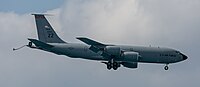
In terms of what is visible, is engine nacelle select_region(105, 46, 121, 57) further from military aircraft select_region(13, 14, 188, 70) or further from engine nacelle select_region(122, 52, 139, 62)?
engine nacelle select_region(122, 52, 139, 62)

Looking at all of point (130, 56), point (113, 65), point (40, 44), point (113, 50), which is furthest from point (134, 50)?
point (40, 44)

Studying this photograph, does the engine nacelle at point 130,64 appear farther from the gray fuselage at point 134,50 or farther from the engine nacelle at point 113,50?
the engine nacelle at point 113,50

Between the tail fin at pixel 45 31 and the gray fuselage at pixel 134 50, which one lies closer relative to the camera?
the gray fuselage at pixel 134 50

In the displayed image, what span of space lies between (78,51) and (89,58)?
2.26 metres

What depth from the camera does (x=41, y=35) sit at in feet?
269

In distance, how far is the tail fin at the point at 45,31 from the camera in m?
80.1

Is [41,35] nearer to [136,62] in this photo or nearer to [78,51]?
[78,51]

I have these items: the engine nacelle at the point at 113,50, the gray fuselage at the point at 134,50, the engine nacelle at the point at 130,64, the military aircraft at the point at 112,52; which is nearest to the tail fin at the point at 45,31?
the military aircraft at the point at 112,52

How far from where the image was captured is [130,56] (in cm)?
7231

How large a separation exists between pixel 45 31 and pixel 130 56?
17.3m

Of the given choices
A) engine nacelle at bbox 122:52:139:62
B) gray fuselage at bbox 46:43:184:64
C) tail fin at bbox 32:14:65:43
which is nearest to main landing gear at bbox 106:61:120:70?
engine nacelle at bbox 122:52:139:62

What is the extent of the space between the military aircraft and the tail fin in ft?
1.33

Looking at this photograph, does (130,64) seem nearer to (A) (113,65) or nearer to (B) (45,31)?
(A) (113,65)

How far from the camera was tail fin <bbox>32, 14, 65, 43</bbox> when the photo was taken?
8012cm
